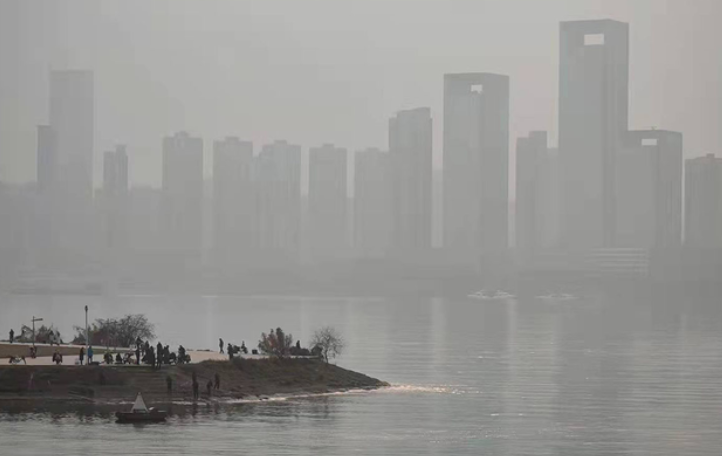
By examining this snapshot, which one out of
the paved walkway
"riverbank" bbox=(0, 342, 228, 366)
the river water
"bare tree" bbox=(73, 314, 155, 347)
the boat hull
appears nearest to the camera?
the river water

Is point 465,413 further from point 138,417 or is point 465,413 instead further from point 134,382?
point 138,417

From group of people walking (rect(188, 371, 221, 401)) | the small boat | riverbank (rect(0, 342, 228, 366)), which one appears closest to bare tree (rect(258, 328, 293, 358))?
riverbank (rect(0, 342, 228, 366))

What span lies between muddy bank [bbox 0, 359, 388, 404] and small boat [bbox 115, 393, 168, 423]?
2975mm

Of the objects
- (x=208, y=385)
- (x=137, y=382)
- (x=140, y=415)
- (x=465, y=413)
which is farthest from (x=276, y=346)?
(x=140, y=415)

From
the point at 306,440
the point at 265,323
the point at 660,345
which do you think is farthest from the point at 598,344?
the point at 306,440

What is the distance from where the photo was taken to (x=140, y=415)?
51.9 meters

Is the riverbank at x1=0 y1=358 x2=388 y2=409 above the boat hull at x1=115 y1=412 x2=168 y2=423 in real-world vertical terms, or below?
above

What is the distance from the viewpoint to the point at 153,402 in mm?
55375

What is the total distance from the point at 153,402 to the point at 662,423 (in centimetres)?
1633

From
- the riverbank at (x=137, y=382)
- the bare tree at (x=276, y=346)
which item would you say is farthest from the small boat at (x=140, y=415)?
the bare tree at (x=276, y=346)

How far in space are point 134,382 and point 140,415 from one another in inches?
182

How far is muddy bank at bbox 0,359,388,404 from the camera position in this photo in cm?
5538

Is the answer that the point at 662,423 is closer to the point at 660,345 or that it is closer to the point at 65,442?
the point at 65,442

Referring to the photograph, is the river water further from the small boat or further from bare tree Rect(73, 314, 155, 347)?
bare tree Rect(73, 314, 155, 347)
